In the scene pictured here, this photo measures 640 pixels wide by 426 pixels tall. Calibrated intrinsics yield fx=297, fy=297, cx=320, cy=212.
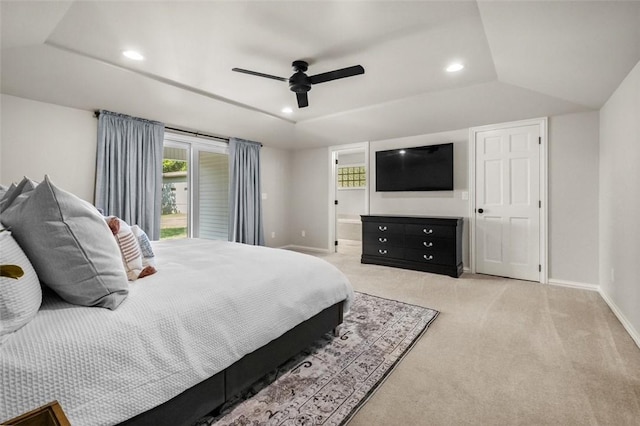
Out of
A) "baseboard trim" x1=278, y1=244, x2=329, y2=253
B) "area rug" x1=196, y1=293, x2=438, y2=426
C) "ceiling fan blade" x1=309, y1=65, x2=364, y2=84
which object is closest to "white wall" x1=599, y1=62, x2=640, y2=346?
"area rug" x1=196, y1=293, x2=438, y2=426

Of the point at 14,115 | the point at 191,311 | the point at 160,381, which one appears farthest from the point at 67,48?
the point at 160,381

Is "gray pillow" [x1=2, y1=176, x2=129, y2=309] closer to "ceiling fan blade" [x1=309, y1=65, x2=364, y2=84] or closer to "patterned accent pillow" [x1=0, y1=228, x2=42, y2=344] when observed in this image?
"patterned accent pillow" [x1=0, y1=228, x2=42, y2=344]

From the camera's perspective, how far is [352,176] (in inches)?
320

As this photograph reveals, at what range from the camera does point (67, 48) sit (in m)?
2.61

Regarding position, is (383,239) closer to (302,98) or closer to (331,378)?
(302,98)

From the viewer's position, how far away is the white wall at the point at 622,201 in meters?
2.38

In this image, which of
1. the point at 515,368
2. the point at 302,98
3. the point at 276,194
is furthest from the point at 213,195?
the point at 515,368

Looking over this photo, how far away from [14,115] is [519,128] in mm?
6003

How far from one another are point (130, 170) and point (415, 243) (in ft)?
13.4

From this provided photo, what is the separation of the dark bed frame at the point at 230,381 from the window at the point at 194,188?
11.5 feet

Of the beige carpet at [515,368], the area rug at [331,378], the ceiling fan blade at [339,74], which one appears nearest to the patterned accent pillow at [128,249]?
the area rug at [331,378]

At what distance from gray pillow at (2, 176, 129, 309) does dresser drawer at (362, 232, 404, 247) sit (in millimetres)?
4009

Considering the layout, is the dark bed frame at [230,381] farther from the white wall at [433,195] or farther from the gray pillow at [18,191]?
the white wall at [433,195]

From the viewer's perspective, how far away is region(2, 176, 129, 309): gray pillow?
1.16 m
